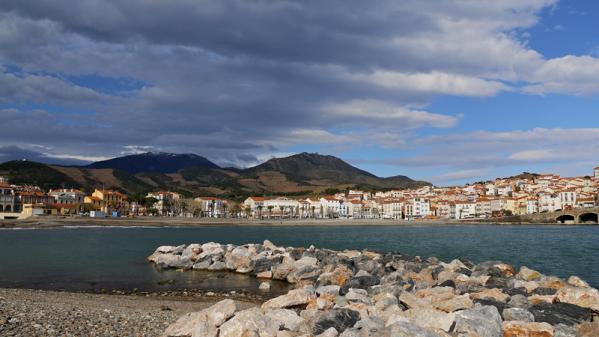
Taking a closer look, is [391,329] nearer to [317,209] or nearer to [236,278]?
[236,278]

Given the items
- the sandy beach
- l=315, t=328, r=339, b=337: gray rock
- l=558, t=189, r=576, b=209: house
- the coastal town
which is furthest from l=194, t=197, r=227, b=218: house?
l=315, t=328, r=339, b=337: gray rock

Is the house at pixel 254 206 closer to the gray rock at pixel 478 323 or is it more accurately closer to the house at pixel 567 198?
the house at pixel 567 198

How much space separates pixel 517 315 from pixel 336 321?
13.1 ft

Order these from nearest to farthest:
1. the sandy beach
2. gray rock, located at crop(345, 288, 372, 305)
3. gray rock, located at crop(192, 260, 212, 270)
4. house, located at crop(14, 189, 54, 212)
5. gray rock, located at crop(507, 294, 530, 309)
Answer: the sandy beach, gray rock, located at crop(507, 294, 530, 309), gray rock, located at crop(345, 288, 372, 305), gray rock, located at crop(192, 260, 212, 270), house, located at crop(14, 189, 54, 212)

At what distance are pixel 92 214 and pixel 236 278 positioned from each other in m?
95.1

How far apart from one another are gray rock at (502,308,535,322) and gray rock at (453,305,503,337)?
1.03m

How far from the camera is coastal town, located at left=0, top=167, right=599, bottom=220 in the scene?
119906 millimetres

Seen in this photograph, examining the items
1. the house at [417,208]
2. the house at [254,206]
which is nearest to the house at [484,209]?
the house at [417,208]

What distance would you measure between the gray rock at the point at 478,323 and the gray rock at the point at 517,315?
1028mm

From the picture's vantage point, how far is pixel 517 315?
11078 mm

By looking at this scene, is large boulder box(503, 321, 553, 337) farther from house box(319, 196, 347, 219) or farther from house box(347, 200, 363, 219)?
house box(347, 200, 363, 219)

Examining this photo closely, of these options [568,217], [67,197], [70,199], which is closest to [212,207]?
[70,199]

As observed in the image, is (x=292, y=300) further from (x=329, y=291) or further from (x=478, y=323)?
(x=478, y=323)

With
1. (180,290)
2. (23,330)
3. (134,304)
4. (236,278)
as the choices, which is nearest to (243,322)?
(23,330)
